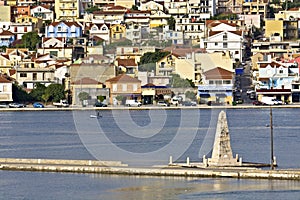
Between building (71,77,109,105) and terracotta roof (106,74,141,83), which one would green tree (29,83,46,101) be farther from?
terracotta roof (106,74,141,83)

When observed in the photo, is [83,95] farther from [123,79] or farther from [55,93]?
[123,79]

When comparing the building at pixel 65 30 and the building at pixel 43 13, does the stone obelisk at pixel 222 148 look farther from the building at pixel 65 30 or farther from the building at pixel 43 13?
the building at pixel 43 13

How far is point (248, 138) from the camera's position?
4656 cm

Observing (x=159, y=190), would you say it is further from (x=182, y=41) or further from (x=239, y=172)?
(x=182, y=41)

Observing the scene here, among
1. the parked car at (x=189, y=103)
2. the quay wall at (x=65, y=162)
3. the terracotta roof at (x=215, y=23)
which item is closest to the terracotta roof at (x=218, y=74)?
the parked car at (x=189, y=103)

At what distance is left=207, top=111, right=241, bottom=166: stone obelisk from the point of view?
3459 cm

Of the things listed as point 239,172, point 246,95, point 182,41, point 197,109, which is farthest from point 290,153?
point 182,41

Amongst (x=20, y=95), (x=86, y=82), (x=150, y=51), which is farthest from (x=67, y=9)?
(x=86, y=82)

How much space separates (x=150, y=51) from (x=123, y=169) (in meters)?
41.6

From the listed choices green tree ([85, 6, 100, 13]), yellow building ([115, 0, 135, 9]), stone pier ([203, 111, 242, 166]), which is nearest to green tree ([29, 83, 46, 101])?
green tree ([85, 6, 100, 13])

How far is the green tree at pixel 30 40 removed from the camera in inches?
3223

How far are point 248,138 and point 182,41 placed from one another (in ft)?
113

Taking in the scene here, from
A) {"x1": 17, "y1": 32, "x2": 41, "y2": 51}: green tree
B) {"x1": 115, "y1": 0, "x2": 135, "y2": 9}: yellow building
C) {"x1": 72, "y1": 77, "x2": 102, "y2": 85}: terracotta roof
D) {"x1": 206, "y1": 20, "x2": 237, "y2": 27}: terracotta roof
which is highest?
{"x1": 115, "y1": 0, "x2": 135, "y2": 9}: yellow building

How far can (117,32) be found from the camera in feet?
273
